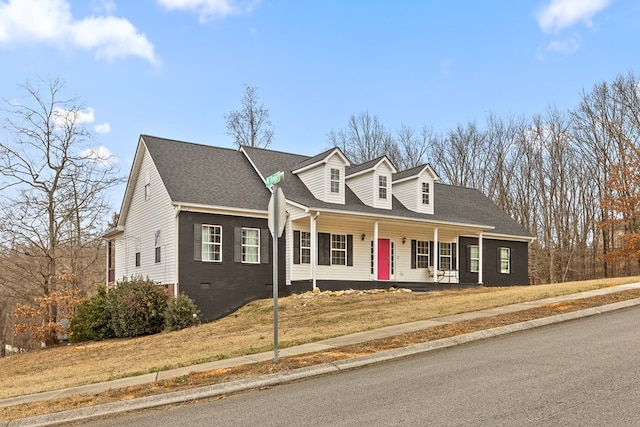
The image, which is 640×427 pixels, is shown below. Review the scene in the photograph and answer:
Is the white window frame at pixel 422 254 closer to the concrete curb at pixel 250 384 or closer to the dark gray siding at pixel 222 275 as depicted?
the dark gray siding at pixel 222 275

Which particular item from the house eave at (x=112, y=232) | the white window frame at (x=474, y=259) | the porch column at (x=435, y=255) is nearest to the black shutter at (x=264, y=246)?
the porch column at (x=435, y=255)

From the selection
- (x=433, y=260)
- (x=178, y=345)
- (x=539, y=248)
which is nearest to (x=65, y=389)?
(x=178, y=345)

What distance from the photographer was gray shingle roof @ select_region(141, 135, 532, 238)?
73.2 ft

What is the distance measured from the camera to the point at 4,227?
26859mm

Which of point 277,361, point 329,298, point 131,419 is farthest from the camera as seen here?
point 329,298

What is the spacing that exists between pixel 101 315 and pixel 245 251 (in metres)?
6.02

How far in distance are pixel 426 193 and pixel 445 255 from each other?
3.23 m

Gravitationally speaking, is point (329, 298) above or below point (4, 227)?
Answer: below

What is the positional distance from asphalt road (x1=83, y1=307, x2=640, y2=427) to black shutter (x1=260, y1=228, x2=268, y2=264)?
14.1 meters

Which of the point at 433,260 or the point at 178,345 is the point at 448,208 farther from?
the point at 178,345

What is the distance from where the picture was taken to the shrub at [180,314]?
1967 centimetres

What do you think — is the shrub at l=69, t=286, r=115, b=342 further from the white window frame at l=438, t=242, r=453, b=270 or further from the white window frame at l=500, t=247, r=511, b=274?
the white window frame at l=500, t=247, r=511, b=274

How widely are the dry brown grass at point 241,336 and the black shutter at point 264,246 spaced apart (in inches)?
93.3

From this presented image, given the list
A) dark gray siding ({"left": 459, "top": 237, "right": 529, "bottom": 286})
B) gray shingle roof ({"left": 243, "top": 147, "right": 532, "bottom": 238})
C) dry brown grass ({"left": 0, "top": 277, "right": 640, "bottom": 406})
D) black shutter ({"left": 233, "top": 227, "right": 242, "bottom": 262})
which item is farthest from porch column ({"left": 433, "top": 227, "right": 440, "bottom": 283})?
black shutter ({"left": 233, "top": 227, "right": 242, "bottom": 262})
